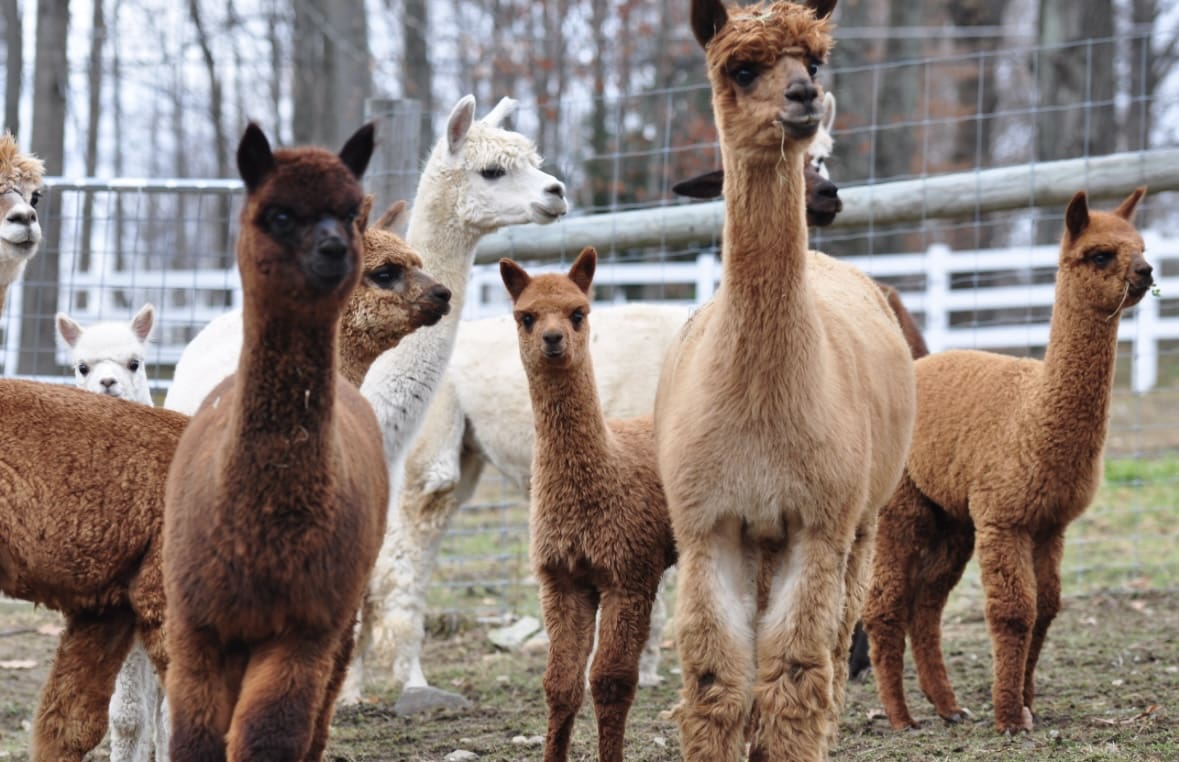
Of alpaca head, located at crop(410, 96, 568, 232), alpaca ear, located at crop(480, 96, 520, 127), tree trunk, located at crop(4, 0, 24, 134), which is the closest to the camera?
alpaca head, located at crop(410, 96, 568, 232)

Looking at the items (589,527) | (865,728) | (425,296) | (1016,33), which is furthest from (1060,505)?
(1016,33)

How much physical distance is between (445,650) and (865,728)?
3.15m

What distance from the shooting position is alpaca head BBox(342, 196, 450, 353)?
5.50 m

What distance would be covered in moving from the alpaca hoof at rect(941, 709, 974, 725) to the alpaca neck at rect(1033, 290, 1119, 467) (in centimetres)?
111

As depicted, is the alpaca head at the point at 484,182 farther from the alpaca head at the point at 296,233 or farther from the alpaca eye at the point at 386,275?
the alpaca head at the point at 296,233

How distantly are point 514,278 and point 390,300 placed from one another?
0.60 metres

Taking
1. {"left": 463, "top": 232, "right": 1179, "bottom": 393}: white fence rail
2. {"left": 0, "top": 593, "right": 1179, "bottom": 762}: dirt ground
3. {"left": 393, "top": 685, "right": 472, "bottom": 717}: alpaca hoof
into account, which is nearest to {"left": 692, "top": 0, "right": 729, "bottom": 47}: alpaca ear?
{"left": 0, "top": 593, "right": 1179, "bottom": 762}: dirt ground

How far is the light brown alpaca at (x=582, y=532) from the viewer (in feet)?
17.4

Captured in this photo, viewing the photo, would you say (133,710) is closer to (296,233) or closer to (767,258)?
(296,233)

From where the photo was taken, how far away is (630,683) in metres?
5.31

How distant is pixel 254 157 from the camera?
151 inches

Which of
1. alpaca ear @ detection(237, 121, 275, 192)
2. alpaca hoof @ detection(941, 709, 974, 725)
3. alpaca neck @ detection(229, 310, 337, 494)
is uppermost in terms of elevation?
alpaca ear @ detection(237, 121, 275, 192)

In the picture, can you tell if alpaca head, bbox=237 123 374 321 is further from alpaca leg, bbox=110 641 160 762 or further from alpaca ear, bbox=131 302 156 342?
alpaca ear, bbox=131 302 156 342

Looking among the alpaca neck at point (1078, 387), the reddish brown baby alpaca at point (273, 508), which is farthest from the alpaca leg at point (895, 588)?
the reddish brown baby alpaca at point (273, 508)
